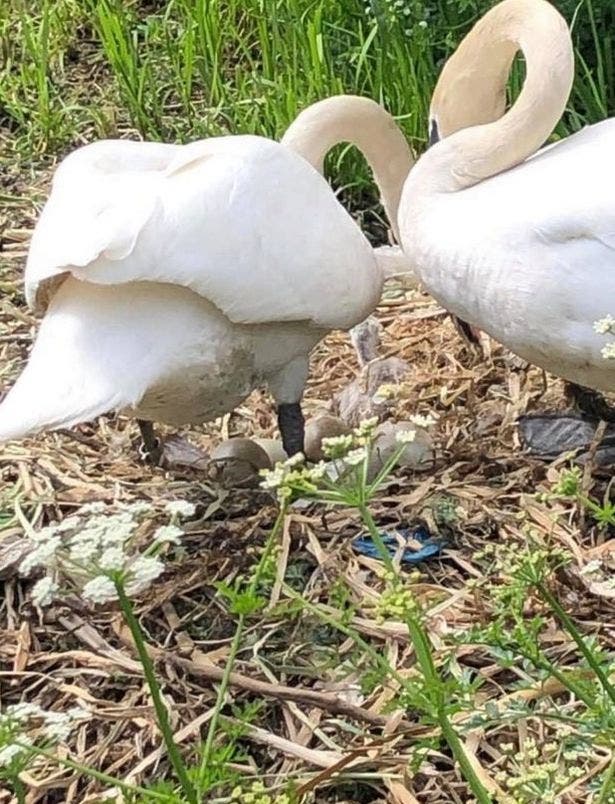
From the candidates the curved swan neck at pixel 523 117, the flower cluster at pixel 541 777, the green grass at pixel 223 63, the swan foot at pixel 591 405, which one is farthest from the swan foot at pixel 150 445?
the green grass at pixel 223 63

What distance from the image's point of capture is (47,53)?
4.77 m

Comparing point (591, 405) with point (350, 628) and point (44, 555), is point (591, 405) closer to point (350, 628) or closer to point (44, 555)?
point (350, 628)

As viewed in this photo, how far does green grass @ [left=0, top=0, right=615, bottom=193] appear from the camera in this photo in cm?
398

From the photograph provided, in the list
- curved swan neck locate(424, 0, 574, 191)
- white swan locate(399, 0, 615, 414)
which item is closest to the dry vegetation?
white swan locate(399, 0, 615, 414)

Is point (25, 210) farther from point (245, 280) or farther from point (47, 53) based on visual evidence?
point (245, 280)

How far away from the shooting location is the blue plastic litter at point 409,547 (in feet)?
8.49

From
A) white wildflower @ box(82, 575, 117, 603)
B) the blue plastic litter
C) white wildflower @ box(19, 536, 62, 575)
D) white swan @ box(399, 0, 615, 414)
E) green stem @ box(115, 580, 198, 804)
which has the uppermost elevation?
white wildflower @ box(19, 536, 62, 575)

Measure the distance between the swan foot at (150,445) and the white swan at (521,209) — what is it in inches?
25.0

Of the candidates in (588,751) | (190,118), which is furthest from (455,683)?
(190,118)

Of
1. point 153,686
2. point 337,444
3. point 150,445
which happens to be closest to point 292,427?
point 150,445

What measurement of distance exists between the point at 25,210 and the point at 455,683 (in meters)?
3.09

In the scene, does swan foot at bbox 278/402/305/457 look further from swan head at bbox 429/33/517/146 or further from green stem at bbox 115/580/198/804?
green stem at bbox 115/580/198/804

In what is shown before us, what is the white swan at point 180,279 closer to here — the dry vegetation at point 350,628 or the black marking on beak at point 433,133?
the dry vegetation at point 350,628

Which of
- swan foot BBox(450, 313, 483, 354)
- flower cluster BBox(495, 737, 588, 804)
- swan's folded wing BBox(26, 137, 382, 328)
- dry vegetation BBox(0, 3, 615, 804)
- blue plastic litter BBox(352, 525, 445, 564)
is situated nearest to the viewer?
flower cluster BBox(495, 737, 588, 804)
